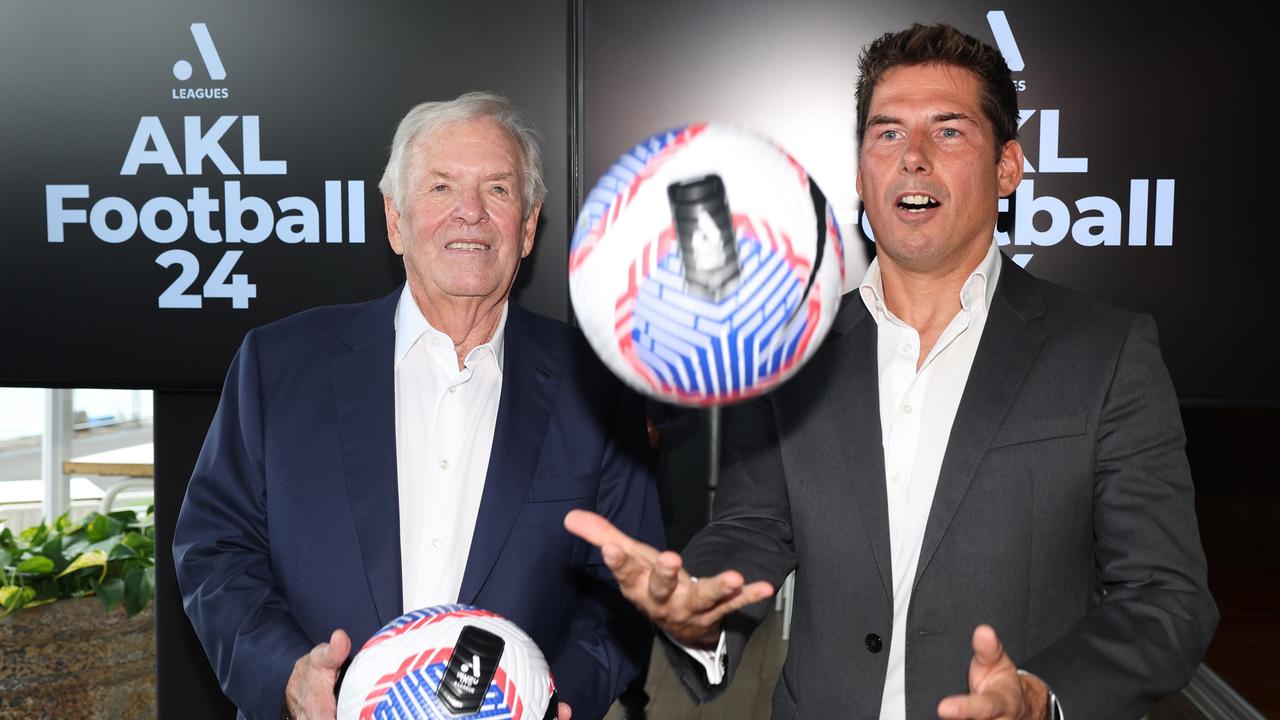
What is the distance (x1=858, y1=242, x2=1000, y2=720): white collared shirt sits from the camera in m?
1.49

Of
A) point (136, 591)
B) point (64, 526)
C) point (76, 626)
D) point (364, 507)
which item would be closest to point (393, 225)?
point (364, 507)

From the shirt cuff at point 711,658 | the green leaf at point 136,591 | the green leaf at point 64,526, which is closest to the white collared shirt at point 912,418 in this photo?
the shirt cuff at point 711,658

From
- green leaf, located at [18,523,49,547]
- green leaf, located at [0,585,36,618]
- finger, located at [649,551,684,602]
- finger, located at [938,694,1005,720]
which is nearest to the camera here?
finger, located at [938,694,1005,720]

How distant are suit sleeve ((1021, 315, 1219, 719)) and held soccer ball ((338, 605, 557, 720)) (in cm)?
62

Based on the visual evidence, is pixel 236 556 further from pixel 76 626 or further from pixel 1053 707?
pixel 76 626

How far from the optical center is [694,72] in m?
2.29

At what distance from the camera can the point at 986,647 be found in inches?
42.5

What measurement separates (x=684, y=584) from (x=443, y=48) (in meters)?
1.54

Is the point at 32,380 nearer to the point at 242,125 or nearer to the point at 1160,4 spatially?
the point at 242,125

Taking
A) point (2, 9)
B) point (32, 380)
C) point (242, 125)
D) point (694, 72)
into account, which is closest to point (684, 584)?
point (694, 72)

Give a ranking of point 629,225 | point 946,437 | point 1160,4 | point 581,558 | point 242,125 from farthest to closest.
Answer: point 242,125 < point 1160,4 < point 581,558 < point 946,437 < point 629,225

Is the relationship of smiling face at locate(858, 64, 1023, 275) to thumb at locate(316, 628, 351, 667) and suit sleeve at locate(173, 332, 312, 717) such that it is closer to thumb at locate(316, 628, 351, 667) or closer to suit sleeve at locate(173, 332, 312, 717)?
thumb at locate(316, 628, 351, 667)

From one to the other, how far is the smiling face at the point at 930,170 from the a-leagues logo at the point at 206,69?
159 centimetres

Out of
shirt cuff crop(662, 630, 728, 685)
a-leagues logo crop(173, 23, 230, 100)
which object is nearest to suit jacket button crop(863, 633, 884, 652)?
shirt cuff crop(662, 630, 728, 685)
